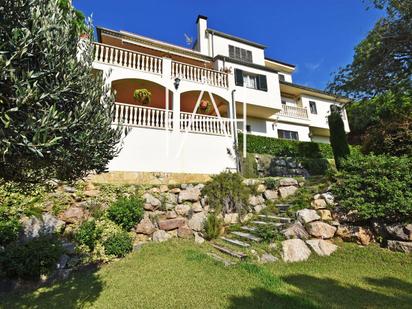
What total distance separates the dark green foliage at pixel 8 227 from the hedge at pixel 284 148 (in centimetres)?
1102

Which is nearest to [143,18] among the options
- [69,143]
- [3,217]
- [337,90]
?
[337,90]

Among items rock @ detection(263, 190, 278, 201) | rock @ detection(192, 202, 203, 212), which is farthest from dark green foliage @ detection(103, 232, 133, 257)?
rock @ detection(263, 190, 278, 201)

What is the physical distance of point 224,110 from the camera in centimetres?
1709

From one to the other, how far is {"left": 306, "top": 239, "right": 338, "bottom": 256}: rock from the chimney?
17713 mm

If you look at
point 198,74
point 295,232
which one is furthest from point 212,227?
point 198,74

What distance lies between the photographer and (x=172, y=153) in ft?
36.4

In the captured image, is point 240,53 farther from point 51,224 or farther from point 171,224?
point 51,224

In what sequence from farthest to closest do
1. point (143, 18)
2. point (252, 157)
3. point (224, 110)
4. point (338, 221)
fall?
1. point (224, 110)
2. point (143, 18)
3. point (252, 157)
4. point (338, 221)

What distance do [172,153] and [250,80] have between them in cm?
1030

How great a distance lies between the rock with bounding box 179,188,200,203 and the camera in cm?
938

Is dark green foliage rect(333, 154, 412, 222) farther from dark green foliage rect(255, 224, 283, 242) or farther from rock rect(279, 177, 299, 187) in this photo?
dark green foliage rect(255, 224, 283, 242)

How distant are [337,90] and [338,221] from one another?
25.2 feet

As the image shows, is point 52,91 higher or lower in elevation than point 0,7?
lower

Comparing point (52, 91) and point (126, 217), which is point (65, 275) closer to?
point (126, 217)
